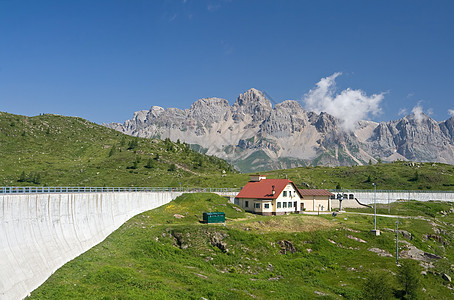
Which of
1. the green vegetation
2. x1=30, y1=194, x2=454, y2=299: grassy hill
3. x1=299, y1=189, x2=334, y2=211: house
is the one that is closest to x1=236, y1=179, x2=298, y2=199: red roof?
x1=30, y1=194, x2=454, y2=299: grassy hill

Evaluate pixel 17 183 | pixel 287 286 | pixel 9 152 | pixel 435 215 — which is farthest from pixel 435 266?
pixel 9 152

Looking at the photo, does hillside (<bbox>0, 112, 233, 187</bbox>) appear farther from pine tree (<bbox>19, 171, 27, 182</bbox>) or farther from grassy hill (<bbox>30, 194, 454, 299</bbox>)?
grassy hill (<bbox>30, 194, 454, 299</bbox>)

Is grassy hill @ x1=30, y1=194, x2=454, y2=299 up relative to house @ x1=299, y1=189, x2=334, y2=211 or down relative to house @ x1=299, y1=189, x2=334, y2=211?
down

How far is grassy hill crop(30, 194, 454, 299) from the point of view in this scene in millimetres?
40750

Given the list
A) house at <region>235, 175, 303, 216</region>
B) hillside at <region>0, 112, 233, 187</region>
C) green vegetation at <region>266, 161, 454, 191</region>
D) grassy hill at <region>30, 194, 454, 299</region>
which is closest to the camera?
grassy hill at <region>30, 194, 454, 299</region>

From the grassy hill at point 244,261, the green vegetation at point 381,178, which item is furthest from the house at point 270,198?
the green vegetation at point 381,178

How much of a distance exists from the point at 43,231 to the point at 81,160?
396ft

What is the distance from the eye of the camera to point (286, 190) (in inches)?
3477

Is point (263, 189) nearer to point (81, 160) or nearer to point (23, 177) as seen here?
point (23, 177)

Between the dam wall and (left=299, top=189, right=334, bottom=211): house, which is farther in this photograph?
(left=299, top=189, right=334, bottom=211): house

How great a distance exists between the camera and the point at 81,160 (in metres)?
159

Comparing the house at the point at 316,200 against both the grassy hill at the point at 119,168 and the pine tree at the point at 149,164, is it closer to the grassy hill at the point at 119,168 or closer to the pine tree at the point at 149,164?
the grassy hill at the point at 119,168

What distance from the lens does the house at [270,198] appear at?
8524 centimetres

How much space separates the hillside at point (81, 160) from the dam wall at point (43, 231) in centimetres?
7490
